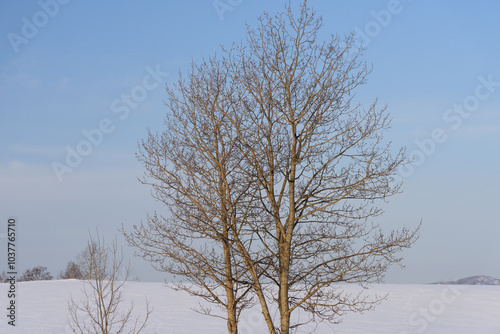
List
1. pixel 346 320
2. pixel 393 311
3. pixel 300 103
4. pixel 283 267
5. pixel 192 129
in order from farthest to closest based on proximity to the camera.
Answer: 1. pixel 393 311
2. pixel 346 320
3. pixel 192 129
4. pixel 300 103
5. pixel 283 267

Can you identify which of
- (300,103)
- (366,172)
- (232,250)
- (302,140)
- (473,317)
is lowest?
(473,317)

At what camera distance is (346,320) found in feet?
110

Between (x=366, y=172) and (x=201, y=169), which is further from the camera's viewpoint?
(x=201, y=169)

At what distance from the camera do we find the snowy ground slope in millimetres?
30875

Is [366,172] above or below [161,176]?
below

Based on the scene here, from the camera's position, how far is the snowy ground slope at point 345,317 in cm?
3088

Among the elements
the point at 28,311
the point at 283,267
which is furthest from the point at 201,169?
the point at 28,311

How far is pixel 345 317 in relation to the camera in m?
35.0

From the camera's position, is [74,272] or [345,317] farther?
[74,272]

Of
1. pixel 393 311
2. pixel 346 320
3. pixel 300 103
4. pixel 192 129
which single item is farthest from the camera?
pixel 393 311

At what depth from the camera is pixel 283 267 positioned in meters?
12.1

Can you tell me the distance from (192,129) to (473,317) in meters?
27.1

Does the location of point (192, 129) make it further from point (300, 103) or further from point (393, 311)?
point (393, 311)

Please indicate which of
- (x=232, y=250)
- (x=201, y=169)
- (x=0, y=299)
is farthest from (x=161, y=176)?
(x=0, y=299)
